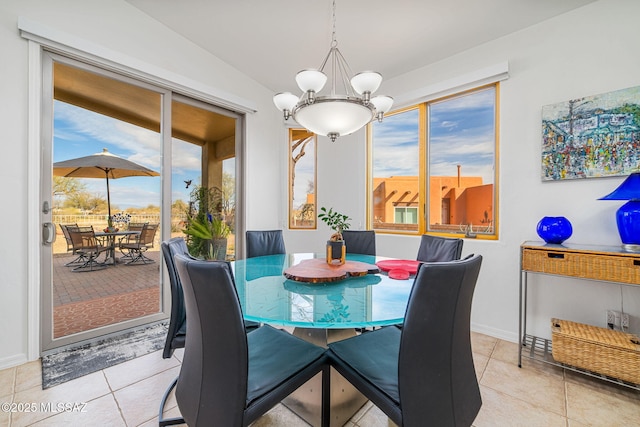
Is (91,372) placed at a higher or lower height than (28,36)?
lower

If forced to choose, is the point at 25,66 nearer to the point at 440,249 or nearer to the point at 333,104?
the point at 333,104

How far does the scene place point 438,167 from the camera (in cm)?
302

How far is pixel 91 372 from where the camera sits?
1.88 meters

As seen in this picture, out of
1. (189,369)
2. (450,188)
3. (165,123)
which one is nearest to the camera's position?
(189,369)

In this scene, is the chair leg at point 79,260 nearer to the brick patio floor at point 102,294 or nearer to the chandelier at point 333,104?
the brick patio floor at point 102,294

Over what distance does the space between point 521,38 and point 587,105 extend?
2.74ft

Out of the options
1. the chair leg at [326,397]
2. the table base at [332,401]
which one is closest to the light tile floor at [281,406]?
the table base at [332,401]

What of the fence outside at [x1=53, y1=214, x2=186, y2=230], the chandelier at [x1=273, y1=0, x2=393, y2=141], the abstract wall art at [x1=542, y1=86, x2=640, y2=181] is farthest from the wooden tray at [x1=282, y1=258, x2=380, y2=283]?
the abstract wall art at [x1=542, y1=86, x2=640, y2=181]

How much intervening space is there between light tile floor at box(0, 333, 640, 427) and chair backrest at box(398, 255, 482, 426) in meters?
0.69

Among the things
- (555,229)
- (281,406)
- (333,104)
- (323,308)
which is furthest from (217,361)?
(555,229)

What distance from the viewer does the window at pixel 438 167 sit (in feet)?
8.91

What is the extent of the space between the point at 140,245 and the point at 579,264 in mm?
3630

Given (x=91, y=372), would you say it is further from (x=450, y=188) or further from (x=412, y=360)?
(x=450, y=188)

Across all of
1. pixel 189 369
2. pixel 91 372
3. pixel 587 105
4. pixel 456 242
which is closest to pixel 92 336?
pixel 91 372
